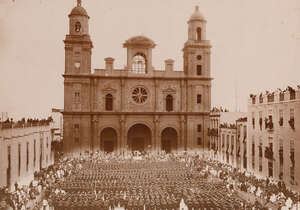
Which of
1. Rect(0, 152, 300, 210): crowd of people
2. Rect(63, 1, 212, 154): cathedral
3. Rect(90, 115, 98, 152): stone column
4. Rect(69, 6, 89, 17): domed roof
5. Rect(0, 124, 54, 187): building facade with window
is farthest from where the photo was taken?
Rect(90, 115, 98, 152): stone column

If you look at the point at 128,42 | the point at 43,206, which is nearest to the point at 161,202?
the point at 43,206

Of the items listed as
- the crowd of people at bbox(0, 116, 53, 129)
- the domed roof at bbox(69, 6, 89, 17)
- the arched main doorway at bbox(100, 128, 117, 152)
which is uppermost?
the domed roof at bbox(69, 6, 89, 17)

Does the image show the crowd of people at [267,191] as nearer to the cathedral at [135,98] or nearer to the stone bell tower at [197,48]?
the cathedral at [135,98]

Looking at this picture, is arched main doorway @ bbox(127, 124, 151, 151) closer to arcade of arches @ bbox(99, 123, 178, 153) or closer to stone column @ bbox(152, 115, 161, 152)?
arcade of arches @ bbox(99, 123, 178, 153)

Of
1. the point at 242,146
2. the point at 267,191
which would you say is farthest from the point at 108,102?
the point at 267,191

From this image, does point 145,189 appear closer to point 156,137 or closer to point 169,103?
point 156,137

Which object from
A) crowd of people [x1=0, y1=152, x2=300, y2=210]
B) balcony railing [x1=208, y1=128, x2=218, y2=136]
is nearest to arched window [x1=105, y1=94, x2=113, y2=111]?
crowd of people [x1=0, y1=152, x2=300, y2=210]
